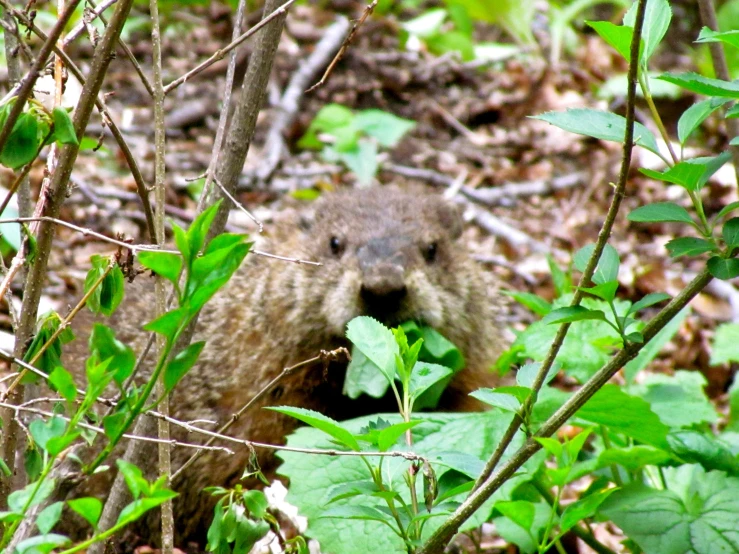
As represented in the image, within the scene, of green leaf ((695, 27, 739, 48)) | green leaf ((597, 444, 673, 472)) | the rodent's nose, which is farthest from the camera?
the rodent's nose

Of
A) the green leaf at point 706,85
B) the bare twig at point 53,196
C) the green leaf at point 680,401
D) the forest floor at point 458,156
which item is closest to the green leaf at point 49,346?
the bare twig at point 53,196

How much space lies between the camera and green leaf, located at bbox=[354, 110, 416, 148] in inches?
291

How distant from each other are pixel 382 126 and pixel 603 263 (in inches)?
216

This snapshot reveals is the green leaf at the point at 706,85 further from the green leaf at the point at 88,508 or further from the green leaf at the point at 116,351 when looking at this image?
the green leaf at the point at 88,508

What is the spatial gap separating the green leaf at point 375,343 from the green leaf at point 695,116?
831mm

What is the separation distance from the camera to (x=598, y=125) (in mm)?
2107

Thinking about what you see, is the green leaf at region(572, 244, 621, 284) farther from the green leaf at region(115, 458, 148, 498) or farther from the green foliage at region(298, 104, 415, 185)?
the green foliage at region(298, 104, 415, 185)

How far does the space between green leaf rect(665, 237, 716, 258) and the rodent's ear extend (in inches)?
112

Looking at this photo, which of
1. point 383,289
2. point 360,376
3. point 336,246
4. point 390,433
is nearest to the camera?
point 390,433

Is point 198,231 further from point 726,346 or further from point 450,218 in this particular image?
point 450,218

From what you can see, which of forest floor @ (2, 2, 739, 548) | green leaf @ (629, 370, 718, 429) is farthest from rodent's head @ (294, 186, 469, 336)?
forest floor @ (2, 2, 739, 548)

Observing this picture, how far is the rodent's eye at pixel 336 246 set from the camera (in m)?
4.57

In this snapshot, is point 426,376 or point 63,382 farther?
point 426,376

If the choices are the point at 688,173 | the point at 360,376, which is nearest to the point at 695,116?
the point at 688,173
